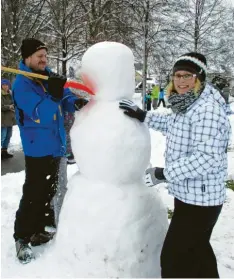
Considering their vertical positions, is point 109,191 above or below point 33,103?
below

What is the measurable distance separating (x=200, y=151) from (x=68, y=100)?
4.06 ft

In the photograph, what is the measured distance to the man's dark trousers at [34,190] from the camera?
2.79 metres

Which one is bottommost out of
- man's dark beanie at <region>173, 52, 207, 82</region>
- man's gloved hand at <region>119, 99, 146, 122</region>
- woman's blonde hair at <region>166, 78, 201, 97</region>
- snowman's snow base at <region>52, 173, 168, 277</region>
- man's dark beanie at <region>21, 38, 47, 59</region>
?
snowman's snow base at <region>52, 173, 168, 277</region>

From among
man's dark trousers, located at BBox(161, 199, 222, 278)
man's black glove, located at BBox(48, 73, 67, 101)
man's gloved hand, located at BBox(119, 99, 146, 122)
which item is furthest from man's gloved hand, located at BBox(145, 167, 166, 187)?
man's black glove, located at BBox(48, 73, 67, 101)

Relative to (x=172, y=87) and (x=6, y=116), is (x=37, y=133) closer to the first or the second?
(x=172, y=87)

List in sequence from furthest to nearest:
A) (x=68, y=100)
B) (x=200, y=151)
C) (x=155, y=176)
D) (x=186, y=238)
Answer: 1. (x=68, y=100)
2. (x=155, y=176)
3. (x=186, y=238)
4. (x=200, y=151)

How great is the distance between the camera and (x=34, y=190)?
111 inches

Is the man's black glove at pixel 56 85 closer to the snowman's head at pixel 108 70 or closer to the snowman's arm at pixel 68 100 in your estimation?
the snowman's head at pixel 108 70

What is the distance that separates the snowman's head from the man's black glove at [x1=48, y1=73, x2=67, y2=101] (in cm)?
17

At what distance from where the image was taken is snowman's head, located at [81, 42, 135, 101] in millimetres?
2375

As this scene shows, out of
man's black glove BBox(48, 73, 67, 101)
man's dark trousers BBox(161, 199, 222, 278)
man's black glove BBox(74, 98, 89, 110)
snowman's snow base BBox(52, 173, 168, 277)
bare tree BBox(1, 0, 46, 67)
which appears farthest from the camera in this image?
bare tree BBox(1, 0, 46, 67)

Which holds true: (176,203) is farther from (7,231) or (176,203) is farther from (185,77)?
(7,231)

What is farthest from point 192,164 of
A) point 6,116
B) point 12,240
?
point 6,116

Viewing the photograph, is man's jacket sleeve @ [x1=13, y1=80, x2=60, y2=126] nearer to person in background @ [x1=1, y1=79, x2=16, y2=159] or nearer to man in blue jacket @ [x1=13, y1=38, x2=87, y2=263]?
man in blue jacket @ [x1=13, y1=38, x2=87, y2=263]
